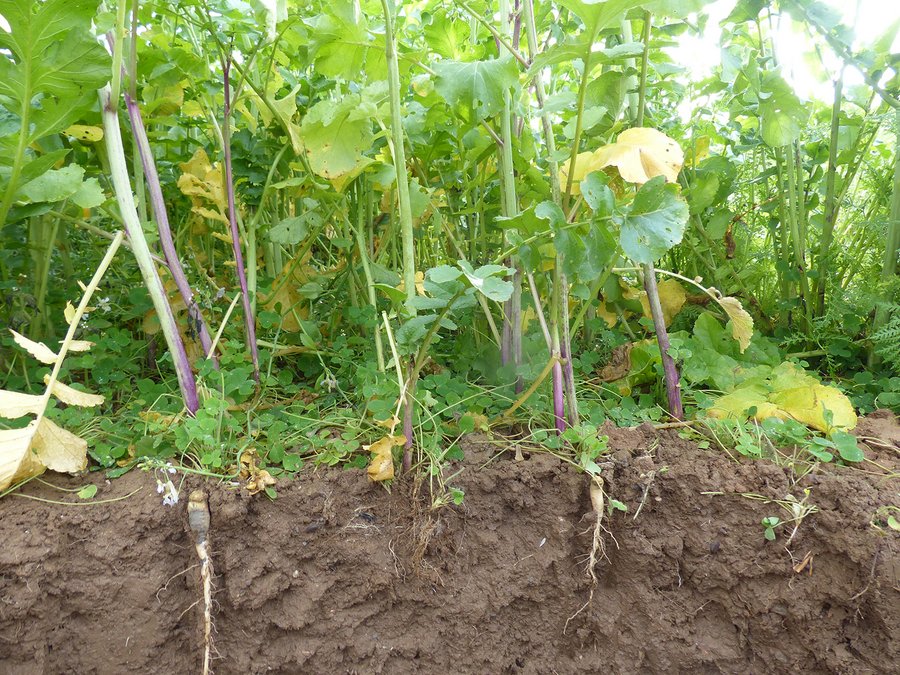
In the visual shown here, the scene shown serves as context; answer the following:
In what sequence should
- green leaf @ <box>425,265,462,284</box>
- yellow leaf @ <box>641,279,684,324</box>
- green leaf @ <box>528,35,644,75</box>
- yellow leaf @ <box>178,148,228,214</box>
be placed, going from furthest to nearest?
yellow leaf @ <box>641,279,684,324</box>
yellow leaf @ <box>178,148,228,214</box>
green leaf @ <box>528,35,644,75</box>
green leaf @ <box>425,265,462,284</box>

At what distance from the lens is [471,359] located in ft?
4.97

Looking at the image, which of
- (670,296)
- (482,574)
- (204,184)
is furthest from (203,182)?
(670,296)

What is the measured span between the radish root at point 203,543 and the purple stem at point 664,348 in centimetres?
97

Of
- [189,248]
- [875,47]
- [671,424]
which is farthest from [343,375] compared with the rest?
[875,47]

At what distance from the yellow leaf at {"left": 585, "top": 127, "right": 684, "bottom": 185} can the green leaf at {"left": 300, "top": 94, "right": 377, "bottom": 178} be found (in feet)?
1.63

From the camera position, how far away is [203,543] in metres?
1.07

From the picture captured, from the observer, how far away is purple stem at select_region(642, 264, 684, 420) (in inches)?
48.4

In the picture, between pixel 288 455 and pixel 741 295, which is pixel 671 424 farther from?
pixel 288 455

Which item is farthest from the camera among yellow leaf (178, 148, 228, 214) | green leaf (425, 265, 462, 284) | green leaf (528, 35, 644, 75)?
yellow leaf (178, 148, 228, 214)

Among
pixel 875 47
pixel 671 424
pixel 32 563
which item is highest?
pixel 875 47

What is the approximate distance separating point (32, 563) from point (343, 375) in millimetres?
728

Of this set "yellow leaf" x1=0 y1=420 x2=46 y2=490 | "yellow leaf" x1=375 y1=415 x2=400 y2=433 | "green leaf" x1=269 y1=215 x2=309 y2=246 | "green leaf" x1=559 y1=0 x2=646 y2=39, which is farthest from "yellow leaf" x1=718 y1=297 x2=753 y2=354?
"yellow leaf" x1=0 y1=420 x2=46 y2=490

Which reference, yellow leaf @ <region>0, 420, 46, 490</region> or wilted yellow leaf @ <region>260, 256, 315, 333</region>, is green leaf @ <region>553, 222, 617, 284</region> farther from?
yellow leaf @ <region>0, 420, 46, 490</region>

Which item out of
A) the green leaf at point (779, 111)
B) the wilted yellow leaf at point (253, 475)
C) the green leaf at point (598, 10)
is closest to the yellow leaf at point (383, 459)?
the wilted yellow leaf at point (253, 475)
